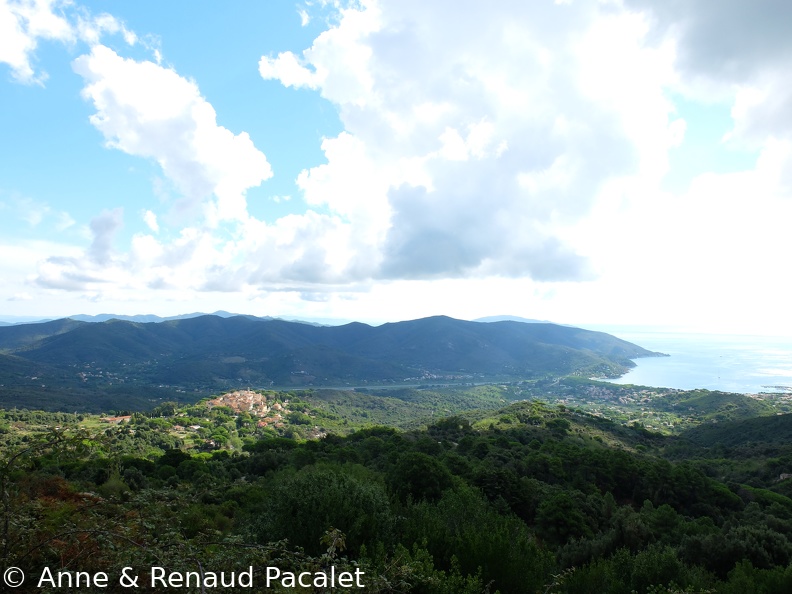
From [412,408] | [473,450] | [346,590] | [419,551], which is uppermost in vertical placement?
[346,590]

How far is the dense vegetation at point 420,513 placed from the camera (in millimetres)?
5060

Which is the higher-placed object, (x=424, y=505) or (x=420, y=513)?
(x=420, y=513)

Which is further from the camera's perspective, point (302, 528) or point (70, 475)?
point (70, 475)

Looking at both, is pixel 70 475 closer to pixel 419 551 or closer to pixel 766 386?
pixel 419 551

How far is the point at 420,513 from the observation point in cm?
1338

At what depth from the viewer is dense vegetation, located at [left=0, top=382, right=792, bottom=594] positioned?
506 cm

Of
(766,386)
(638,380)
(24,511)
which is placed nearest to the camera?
(24,511)

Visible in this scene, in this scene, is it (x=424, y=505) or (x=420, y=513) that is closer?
(x=420, y=513)

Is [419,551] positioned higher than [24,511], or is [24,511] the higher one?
→ [24,511]

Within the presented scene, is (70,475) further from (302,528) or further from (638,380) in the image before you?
(638,380)

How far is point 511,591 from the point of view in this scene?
904 centimetres

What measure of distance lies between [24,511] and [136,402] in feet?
463

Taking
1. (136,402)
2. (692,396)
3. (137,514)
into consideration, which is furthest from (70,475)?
(692,396)

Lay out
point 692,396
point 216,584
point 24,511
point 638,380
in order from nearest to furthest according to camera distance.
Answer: point 216,584
point 24,511
point 692,396
point 638,380
